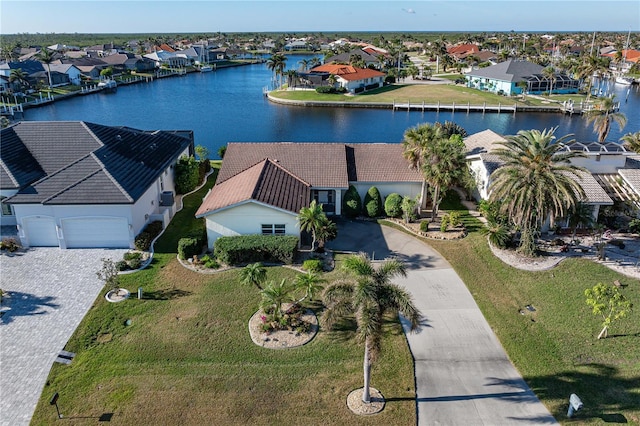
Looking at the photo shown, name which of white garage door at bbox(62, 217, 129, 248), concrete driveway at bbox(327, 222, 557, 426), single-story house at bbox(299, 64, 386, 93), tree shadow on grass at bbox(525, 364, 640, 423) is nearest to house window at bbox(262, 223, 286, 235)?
concrete driveway at bbox(327, 222, 557, 426)

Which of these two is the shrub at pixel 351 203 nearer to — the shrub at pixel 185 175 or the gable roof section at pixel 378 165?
the gable roof section at pixel 378 165

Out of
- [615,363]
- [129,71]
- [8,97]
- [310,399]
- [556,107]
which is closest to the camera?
[310,399]

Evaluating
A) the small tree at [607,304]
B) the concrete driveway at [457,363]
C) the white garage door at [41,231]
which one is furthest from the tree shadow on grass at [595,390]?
the white garage door at [41,231]

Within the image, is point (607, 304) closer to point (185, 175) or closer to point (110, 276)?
point (110, 276)

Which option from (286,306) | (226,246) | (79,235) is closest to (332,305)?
(286,306)

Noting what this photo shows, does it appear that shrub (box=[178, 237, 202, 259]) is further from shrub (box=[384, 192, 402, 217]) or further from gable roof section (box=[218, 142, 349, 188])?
shrub (box=[384, 192, 402, 217])

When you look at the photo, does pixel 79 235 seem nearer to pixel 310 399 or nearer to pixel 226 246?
pixel 226 246
